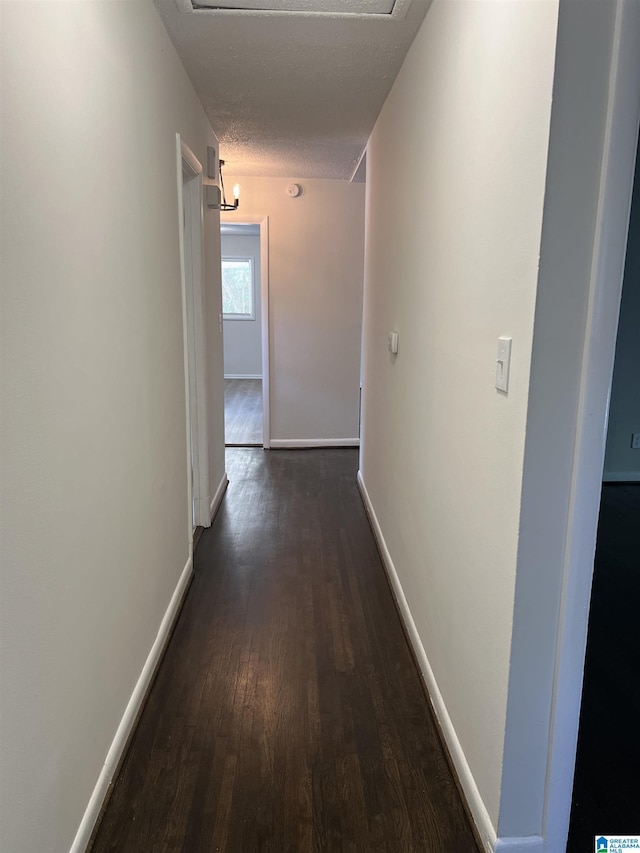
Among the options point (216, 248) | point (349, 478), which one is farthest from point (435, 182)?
point (349, 478)

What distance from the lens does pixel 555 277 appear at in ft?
3.63

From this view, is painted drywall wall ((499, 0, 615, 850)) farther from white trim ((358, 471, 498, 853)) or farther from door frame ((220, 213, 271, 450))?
door frame ((220, 213, 271, 450))

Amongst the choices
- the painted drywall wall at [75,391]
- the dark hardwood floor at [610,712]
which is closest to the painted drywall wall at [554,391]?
the dark hardwood floor at [610,712]

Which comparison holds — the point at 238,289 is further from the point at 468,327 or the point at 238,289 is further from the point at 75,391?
the point at 75,391

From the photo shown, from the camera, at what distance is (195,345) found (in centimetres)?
330

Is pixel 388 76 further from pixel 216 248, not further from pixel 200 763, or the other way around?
pixel 200 763

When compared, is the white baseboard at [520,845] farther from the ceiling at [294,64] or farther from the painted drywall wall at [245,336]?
the painted drywall wall at [245,336]

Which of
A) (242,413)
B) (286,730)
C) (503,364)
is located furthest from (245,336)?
(503,364)

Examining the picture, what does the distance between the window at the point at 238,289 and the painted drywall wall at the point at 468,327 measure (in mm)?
7298

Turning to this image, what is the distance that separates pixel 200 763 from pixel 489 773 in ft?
2.66

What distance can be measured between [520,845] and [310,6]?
2.56 metres

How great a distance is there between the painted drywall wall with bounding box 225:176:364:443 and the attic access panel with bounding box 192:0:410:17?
2929 mm

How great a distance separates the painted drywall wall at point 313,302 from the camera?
5000 mm

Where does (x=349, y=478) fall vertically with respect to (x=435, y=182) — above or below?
below
